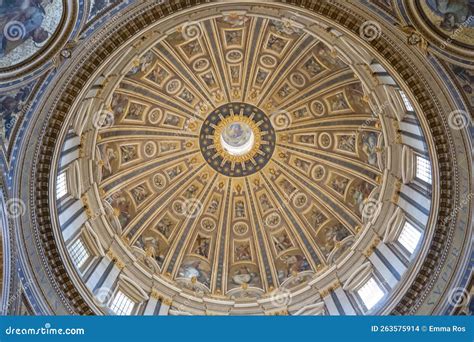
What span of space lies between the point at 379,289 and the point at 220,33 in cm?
1482

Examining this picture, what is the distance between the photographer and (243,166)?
35.0 m

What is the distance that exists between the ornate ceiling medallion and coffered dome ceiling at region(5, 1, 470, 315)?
12cm

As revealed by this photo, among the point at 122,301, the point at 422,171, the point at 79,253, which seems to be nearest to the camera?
the point at 422,171

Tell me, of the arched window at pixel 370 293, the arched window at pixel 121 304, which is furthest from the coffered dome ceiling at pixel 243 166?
the arched window at pixel 121 304

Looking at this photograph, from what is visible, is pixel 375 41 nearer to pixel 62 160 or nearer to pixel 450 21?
pixel 450 21

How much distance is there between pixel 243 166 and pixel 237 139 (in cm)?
175

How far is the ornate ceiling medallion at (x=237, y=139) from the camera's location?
111ft

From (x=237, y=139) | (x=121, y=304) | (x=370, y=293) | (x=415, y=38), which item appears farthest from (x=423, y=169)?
(x=237, y=139)

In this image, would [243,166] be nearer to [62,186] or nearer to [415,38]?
[62,186]

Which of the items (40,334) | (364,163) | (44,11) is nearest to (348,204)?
(364,163)

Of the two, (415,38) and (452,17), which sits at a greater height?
(415,38)

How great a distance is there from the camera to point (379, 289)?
71.7 feet

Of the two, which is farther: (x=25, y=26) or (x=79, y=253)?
(x=79, y=253)

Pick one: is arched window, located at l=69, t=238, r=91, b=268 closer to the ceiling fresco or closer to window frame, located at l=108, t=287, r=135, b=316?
window frame, located at l=108, t=287, r=135, b=316
